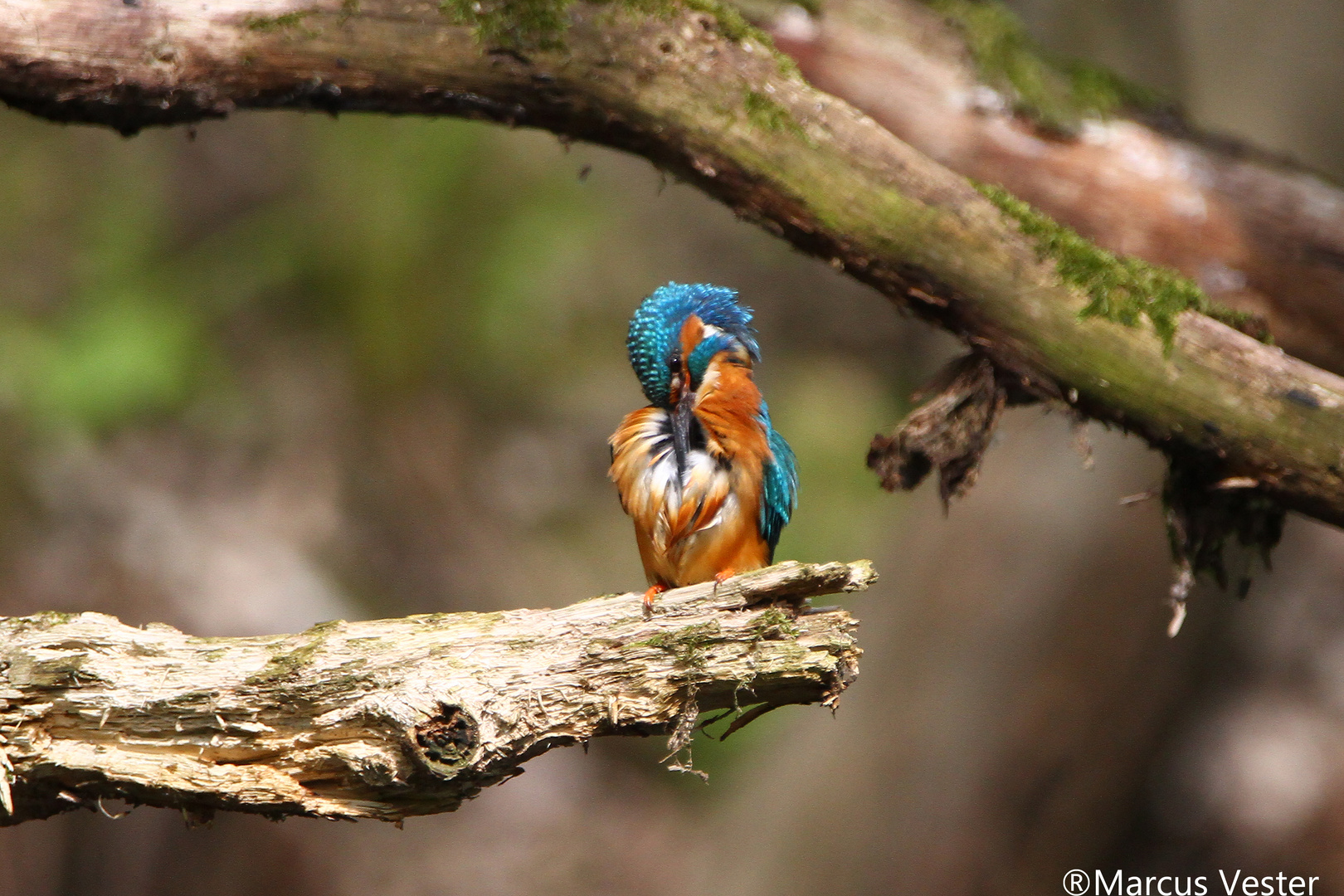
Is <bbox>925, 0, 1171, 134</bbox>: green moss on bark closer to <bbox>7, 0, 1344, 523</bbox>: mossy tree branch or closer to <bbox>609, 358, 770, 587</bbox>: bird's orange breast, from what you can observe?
<bbox>7, 0, 1344, 523</bbox>: mossy tree branch

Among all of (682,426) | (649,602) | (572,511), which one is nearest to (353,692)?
(649,602)

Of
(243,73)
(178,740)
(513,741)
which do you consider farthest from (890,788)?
(243,73)

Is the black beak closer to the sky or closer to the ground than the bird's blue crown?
closer to the ground

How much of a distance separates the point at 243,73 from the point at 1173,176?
342 centimetres

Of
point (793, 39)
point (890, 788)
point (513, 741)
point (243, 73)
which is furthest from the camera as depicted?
point (890, 788)

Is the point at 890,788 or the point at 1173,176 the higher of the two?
the point at 1173,176

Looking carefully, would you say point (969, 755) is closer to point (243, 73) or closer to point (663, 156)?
point (663, 156)

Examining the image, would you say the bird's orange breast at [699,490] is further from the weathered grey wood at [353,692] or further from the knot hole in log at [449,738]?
the knot hole in log at [449,738]

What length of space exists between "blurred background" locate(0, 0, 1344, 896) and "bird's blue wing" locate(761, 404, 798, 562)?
6.70ft

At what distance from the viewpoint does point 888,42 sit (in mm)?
4230

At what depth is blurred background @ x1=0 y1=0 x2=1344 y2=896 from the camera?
498 centimetres

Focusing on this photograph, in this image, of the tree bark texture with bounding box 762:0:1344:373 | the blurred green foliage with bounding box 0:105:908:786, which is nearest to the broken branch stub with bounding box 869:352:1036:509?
the tree bark texture with bounding box 762:0:1344:373

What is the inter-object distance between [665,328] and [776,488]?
24.9 inches

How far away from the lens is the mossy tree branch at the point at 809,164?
3.02m
